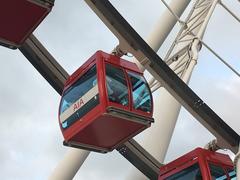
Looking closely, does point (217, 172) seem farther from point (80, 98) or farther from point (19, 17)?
point (19, 17)

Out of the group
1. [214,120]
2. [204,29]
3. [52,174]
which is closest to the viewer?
[214,120]

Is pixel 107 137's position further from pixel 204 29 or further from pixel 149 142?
pixel 204 29

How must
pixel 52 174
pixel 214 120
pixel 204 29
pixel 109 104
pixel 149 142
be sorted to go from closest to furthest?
1. pixel 109 104
2. pixel 214 120
3. pixel 149 142
4. pixel 52 174
5. pixel 204 29

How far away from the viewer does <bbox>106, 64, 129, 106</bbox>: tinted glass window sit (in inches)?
490

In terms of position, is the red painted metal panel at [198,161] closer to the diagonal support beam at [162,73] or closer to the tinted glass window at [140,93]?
the diagonal support beam at [162,73]

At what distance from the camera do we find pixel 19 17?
11695 millimetres

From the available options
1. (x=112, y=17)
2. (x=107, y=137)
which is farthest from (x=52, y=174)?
(x=112, y=17)

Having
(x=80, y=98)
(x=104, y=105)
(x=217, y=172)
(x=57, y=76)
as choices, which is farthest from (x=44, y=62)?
(x=217, y=172)

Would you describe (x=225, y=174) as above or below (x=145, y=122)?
below

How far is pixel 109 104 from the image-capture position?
1220 centimetres

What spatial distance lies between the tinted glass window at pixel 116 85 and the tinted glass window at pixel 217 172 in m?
2.62

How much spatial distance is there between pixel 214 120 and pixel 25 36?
448 cm

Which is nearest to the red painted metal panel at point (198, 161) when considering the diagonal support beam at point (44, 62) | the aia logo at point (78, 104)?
the aia logo at point (78, 104)

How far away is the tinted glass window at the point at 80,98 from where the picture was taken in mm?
12672
